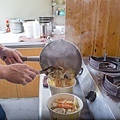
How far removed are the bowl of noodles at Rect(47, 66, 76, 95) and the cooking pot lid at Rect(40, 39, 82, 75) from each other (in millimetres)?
46

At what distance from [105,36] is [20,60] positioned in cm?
59

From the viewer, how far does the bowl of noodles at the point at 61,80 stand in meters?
0.81

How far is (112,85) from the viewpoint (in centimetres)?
70

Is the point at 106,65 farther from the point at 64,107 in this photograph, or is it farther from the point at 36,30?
the point at 36,30

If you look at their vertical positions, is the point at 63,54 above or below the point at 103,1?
below

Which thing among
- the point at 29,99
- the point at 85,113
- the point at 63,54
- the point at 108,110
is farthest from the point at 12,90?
the point at 108,110

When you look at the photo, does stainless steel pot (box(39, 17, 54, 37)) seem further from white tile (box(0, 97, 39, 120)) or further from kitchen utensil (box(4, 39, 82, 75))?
kitchen utensil (box(4, 39, 82, 75))

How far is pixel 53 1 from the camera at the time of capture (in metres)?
2.38

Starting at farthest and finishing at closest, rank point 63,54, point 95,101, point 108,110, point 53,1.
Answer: point 53,1, point 63,54, point 95,101, point 108,110

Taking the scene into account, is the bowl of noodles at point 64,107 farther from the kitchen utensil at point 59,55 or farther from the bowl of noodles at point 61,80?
the kitchen utensil at point 59,55

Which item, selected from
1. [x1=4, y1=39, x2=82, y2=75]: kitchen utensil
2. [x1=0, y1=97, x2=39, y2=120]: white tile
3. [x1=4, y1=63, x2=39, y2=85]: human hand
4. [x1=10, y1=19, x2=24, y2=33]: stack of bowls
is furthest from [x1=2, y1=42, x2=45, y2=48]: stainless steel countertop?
[x1=4, y1=63, x2=39, y2=85]: human hand

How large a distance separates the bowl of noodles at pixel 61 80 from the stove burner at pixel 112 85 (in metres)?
0.17

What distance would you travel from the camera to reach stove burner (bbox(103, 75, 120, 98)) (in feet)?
2.22

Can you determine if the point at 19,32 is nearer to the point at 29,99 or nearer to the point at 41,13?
the point at 41,13
